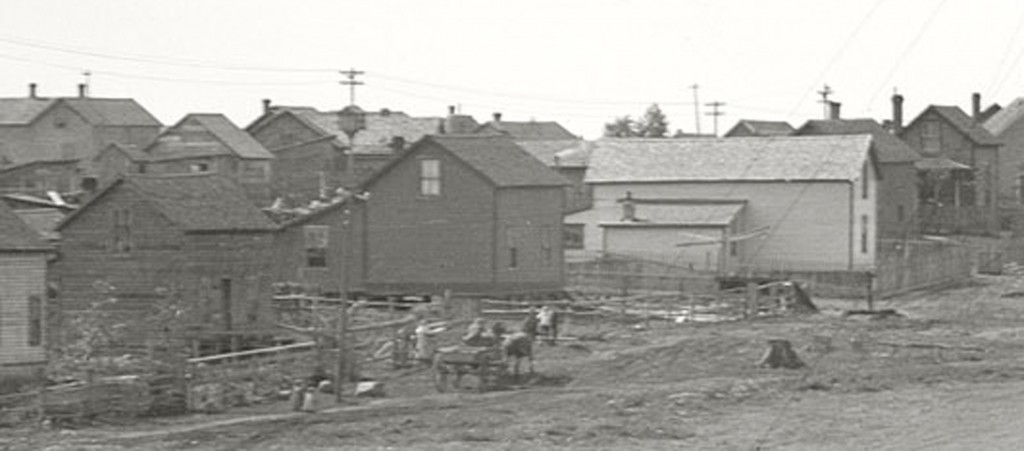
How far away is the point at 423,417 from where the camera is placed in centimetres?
3991

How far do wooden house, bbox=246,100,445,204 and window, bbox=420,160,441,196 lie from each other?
99.4 ft

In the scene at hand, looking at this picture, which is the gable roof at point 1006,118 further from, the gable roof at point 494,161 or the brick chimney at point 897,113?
the gable roof at point 494,161

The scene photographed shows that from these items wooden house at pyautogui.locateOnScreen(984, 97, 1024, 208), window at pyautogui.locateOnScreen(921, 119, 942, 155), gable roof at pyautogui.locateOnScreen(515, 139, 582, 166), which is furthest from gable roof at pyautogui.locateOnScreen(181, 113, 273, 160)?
wooden house at pyautogui.locateOnScreen(984, 97, 1024, 208)

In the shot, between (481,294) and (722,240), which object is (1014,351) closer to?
(481,294)

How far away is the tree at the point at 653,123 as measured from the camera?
163000 millimetres

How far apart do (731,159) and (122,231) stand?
38945mm

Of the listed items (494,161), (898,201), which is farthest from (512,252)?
(898,201)

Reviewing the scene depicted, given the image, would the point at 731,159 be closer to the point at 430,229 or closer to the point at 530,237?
the point at 530,237

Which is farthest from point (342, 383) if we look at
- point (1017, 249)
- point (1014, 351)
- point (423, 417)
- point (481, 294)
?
point (1017, 249)

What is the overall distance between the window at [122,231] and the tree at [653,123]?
106839 mm

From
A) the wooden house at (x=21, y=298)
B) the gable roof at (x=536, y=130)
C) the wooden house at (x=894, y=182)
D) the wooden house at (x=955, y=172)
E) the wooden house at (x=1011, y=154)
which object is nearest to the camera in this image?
the wooden house at (x=21, y=298)

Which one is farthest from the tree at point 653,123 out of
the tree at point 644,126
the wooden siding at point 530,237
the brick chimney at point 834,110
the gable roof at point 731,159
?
the wooden siding at point 530,237

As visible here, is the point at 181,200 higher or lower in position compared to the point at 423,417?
higher

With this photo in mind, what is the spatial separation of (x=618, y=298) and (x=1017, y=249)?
33219mm
